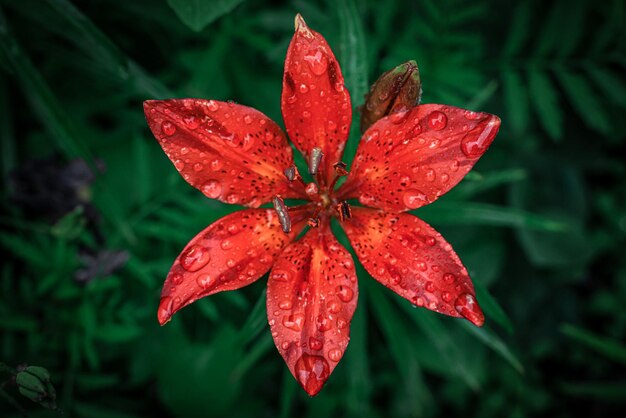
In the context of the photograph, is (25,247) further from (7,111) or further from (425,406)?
(425,406)

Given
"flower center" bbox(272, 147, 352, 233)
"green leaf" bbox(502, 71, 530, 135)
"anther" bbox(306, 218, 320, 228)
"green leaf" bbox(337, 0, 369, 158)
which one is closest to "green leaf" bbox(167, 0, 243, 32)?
"green leaf" bbox(337, 0, 369, 158)

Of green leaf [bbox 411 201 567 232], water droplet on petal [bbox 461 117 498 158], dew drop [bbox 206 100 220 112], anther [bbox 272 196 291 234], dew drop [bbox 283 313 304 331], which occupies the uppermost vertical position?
dew drop [bbox 206 100 220 112]

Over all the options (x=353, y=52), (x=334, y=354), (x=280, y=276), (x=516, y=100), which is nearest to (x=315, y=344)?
(x=334, y=354)

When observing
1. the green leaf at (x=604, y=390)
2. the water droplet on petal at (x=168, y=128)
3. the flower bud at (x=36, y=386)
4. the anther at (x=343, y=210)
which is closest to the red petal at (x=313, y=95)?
the anther at (x=343, y=210)

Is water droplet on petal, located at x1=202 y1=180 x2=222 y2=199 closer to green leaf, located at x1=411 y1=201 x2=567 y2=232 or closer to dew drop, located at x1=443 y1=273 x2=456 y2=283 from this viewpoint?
dew drop, located at x1=443 y1=273 x2=456 y2=283

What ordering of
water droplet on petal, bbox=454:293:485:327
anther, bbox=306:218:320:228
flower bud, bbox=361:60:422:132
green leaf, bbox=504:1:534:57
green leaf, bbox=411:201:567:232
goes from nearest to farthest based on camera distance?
water droplet on petal, bbox=454:293:485:327, flower bud, bbox=361:60:422:132, anther, bbox=306:218:320:228, green leaf, bbox=411:201:567:232, green leaf, bbox=504:1:534:57

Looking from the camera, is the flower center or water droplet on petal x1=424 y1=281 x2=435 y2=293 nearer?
water droplet on petal x1=424 y1=281 x2=435 y2=293
